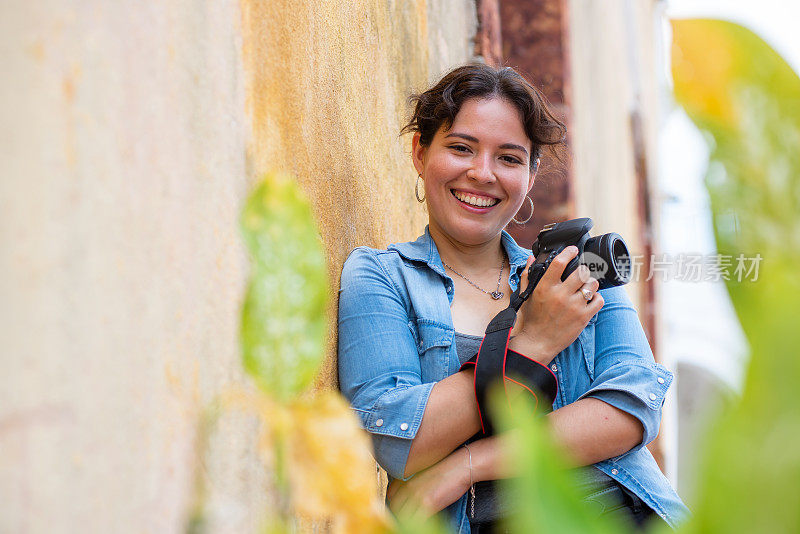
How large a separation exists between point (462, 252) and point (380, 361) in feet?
1.23

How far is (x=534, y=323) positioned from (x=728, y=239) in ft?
3.06

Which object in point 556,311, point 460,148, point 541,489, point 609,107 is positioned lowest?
point 556,311

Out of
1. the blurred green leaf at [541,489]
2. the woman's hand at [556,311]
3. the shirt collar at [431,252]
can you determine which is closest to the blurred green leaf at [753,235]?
the blurred green leaf at [541,489]

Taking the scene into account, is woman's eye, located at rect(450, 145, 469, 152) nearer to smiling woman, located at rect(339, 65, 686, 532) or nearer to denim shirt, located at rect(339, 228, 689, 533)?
smiling woman, located at rect(339, 65, 686, 532)

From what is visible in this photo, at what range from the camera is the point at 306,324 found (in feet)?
1.32

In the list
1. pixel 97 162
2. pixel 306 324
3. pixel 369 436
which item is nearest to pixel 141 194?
pixel 97 162

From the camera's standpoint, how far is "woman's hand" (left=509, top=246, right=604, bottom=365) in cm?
124

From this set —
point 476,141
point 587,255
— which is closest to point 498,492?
point 587,255

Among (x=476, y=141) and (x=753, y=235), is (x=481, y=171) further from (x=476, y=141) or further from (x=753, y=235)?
(x=753, y=235)

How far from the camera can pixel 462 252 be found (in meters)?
1.55

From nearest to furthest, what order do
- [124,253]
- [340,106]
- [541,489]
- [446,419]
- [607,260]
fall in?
[541,489] < [124,253] < [446,419] < [607,260] < [340,106]

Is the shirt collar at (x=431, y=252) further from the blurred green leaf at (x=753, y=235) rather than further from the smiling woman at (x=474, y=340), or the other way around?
the blurred green leaf at (x=753, y=235)

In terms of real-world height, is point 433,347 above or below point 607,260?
below

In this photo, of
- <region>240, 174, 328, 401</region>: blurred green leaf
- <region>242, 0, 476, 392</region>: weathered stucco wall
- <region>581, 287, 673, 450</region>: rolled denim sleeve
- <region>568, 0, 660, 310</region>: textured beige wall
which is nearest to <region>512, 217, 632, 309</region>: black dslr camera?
<region>581, 287, 673, 450</region>: rolled denim sleeve
